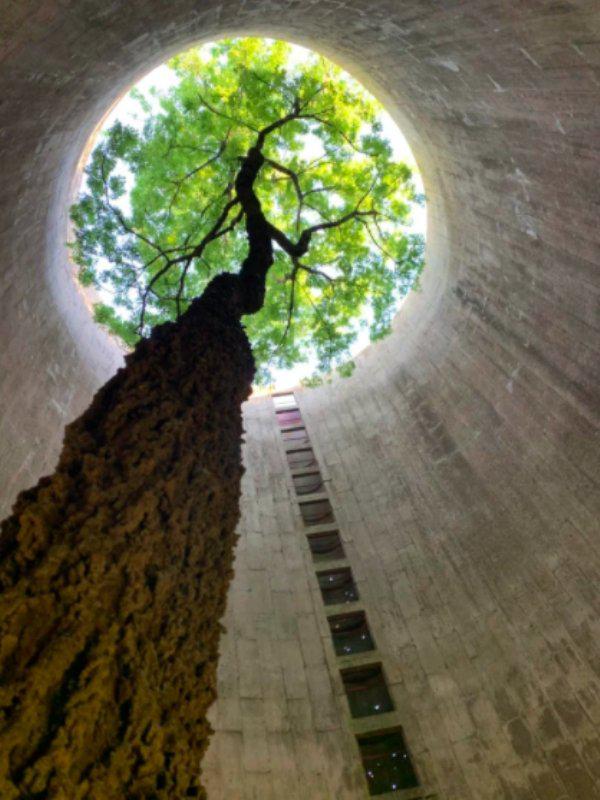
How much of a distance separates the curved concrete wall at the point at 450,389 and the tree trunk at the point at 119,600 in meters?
2.58

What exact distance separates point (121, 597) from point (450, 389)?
299 inches

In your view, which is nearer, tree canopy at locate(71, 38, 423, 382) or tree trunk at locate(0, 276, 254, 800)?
tree trunk at locate(0, 276, 254, 800)

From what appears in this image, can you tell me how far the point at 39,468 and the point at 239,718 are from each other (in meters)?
3.96

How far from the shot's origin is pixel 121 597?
236 cm

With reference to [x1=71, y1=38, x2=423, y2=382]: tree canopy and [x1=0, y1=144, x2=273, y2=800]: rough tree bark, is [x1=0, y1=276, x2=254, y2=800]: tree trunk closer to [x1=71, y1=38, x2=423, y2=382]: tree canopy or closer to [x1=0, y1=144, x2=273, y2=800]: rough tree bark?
[x1=0, y1=144, x2=273, y2=800]: rough tree bark

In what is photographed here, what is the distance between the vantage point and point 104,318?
9.53m

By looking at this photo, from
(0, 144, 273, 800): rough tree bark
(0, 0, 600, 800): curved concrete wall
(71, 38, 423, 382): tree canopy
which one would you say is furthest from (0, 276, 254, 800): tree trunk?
(71, 38, 423, 382): tree canopy

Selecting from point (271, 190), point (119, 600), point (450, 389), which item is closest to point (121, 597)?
point (119, 600)

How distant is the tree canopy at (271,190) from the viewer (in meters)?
9.80

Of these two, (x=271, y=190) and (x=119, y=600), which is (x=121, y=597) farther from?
(x=271, y=190)

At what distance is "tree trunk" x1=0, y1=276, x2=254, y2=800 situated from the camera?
185 cm

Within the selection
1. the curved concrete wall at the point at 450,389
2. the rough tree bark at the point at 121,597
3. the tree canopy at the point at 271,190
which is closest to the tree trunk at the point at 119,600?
the rough tree bark at the point at 121,597

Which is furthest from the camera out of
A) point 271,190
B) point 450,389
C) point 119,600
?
point 271,190

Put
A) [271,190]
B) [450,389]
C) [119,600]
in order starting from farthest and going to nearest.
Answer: [271,190] → [450,389] → [119,600]
